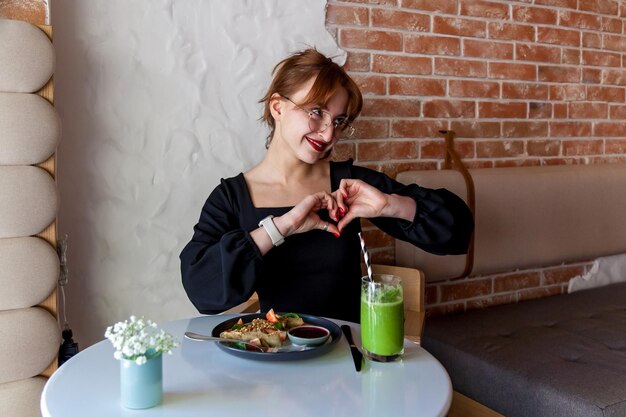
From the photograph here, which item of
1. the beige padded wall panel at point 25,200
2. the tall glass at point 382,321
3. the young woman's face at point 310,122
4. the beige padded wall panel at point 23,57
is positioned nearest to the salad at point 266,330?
the tall glass at point 382,321

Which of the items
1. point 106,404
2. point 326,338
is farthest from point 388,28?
point 106,404

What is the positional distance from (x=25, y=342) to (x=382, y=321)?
0.95 meters

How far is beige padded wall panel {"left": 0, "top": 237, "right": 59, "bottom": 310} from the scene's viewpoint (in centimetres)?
159

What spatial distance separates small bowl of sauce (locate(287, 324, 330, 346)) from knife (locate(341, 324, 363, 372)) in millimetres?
57

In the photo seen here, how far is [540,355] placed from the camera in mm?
2033

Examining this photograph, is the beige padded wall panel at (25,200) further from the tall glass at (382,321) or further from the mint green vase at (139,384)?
the tall glass at (382,321)

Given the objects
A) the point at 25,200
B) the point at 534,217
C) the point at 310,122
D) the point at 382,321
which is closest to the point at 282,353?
the point at 382,321

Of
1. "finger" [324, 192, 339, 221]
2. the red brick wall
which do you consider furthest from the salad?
the red brick wall

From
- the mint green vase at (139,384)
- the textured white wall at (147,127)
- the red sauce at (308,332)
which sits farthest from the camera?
the textured white wall at (147,127)

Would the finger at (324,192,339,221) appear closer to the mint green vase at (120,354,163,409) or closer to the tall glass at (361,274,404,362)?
the tall glass at (361,274,404,362)

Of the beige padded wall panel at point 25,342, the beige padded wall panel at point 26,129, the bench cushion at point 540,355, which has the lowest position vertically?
the bench cushion at point 540,355

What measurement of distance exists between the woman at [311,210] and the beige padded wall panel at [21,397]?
486 mm

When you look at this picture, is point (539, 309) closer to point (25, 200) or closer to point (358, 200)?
point (358, 200)

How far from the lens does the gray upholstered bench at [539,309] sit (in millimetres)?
1856
